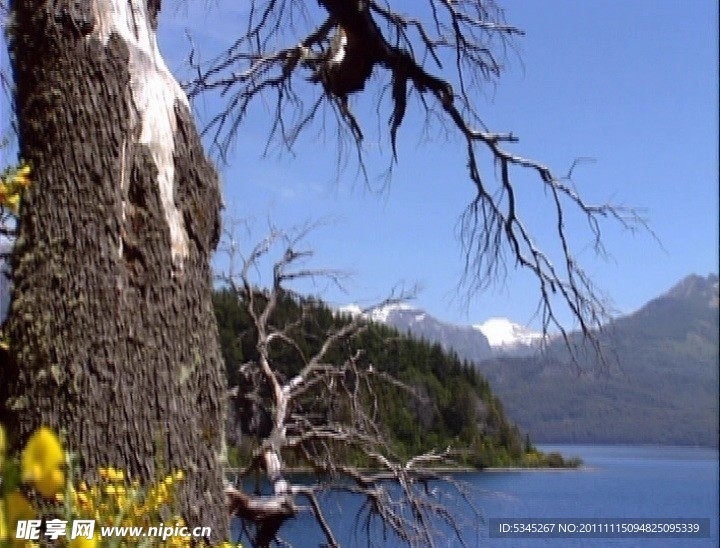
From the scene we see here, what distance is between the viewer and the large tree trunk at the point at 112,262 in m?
2.04

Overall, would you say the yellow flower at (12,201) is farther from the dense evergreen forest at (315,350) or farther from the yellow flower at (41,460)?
the dense evergreen forest at (315,350)

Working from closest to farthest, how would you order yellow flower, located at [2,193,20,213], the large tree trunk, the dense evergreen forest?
the large tree trunk → yellow flower, located at [2,193,20,213] → the dense evergreen forest

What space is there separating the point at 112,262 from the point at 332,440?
4.83 m

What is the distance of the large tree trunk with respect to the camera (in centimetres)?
204

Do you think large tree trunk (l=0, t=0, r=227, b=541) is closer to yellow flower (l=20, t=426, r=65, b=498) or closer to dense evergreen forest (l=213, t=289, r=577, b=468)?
yellow flower (l=20, t=426, r=65, b=498)

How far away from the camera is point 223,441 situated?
231cm

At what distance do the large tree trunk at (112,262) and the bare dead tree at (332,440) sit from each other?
10.1 feet

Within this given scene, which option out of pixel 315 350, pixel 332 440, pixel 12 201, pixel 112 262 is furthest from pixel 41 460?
pixel 315 350

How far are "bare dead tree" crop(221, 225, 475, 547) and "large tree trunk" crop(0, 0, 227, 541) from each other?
307cm

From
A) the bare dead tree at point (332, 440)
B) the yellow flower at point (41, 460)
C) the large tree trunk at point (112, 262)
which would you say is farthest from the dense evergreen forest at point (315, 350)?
the yellow flower at point (41, 460)

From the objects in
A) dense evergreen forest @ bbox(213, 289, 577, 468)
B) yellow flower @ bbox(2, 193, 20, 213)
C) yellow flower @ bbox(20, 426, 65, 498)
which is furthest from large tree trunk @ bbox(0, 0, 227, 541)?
dense evergreen forest @ bbox(213, 289, 577, 468)

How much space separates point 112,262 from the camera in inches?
83.3

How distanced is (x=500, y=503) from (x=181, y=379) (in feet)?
17.3

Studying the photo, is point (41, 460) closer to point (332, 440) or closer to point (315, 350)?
point (332, 440)
